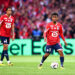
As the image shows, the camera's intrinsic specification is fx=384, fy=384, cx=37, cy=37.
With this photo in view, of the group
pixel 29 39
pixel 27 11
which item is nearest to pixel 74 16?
pixel 27 11

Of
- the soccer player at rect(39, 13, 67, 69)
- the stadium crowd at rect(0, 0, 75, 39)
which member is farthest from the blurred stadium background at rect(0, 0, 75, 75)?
Result: the soccer player at rect(39, 13, 67, 69)

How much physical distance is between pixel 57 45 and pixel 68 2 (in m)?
14.4

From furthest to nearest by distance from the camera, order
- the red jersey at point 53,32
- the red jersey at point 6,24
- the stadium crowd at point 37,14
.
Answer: the stadium crowd at point 37,14
the red jersey at point 6,24
the red jersey at point 53,32

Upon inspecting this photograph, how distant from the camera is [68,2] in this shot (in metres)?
27.4

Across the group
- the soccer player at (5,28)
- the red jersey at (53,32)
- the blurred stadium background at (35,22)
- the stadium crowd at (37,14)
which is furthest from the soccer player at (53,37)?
the stadium crowd at (37,14)

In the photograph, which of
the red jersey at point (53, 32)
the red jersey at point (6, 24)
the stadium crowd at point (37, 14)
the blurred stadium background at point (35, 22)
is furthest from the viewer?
the stadium crowd at point (37, 14)

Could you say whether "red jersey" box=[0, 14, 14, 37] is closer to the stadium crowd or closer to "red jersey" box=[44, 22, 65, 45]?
"red jersey" box=[44, 22, 65, 45]

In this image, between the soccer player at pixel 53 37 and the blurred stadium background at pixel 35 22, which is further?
the blurred stadium background at pixel 35 22

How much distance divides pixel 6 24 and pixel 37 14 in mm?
11526

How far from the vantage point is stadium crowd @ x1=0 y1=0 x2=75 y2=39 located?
79.2ft

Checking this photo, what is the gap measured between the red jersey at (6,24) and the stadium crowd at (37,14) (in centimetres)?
829

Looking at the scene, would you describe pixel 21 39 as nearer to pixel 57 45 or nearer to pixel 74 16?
pixel 74 16

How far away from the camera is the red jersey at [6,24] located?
14.7 m

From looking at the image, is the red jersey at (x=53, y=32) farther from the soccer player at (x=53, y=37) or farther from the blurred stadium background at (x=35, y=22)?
the blurred stadium background at (x=35, y=22)
